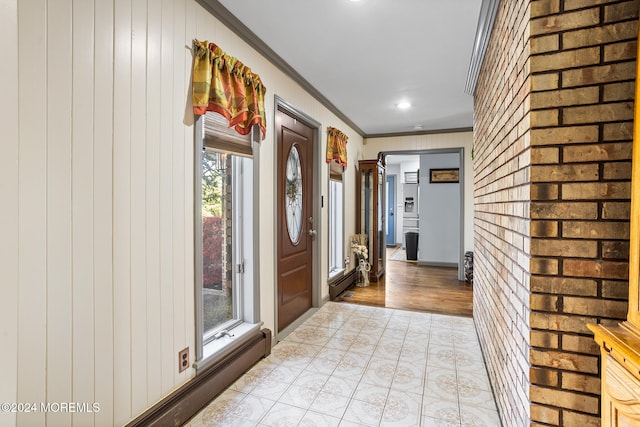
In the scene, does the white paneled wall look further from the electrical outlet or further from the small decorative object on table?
the small decorative object on table

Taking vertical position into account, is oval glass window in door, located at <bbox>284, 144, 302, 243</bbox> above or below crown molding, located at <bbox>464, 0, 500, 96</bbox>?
below

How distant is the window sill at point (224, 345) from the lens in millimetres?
1955

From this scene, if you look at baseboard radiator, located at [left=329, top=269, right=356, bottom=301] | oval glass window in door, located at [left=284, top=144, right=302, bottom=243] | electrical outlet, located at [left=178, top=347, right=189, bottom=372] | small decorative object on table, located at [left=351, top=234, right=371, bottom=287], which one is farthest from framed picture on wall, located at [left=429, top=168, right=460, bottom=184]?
electrical outlet, located at [left=178, top=347, right=189, bottom=372]

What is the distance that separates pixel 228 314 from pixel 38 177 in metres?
1.62

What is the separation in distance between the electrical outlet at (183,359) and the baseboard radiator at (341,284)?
2454 millimetres

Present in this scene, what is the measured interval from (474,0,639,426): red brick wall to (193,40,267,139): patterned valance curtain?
1.59m

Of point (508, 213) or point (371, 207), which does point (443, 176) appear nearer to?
point (371, 207)

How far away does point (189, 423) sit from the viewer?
1778 mm

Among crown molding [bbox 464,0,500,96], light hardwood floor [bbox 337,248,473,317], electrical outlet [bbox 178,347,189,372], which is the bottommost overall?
light hardwood floor [bbox 337,248,473,317]

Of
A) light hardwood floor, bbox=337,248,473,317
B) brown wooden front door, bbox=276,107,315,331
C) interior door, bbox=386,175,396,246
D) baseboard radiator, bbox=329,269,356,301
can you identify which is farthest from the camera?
interior door, bbox=386,175,396,246

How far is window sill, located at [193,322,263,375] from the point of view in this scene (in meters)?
1.96

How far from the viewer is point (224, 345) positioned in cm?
215

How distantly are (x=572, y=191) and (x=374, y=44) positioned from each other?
1.91 meters

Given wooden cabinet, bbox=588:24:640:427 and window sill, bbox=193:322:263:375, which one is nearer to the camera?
wooden cabinet, bbox=588:24:640:427
